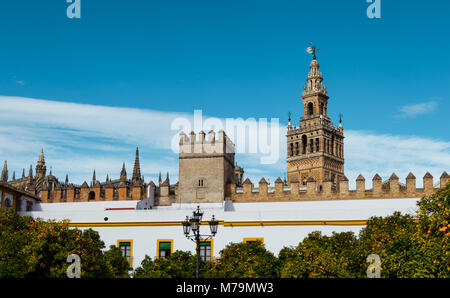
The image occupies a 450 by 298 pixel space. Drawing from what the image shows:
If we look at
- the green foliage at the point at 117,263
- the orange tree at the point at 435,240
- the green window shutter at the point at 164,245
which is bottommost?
the green foliage at the point at 117,263

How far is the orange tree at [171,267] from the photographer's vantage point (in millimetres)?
17688

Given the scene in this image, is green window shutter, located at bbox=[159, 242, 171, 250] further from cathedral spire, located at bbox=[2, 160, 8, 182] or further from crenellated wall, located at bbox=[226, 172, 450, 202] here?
cathedral spire, located at bbox=[2, 160, 8, 182]

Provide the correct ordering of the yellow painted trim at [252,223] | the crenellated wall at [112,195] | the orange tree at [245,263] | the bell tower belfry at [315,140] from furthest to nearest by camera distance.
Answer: the bell tower belfry at [315,140], the crenellated wall at [112,195], the yellow painted trim at [252,223], the orange tree at [245,263]

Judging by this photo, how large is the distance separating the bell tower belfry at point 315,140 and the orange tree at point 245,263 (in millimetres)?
37541

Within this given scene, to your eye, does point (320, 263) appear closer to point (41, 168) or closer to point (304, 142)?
point (304, 142)

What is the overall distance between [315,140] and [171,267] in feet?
143

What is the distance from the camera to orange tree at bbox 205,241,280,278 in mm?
18533

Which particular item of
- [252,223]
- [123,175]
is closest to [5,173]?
[123,175]

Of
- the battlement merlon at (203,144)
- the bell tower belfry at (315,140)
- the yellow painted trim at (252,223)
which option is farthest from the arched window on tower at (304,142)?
the yellow painted trim at (252,223)

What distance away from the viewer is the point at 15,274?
16.6 meters

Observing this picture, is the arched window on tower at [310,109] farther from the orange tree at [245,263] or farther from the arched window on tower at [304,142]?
the orange tree at [245,263]

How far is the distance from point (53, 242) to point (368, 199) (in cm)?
1787
